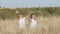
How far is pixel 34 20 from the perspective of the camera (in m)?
9.79

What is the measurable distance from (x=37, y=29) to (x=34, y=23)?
0.44 m

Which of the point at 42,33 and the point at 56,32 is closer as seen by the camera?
the point at 42,33

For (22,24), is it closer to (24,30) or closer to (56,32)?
Result: (24,30)

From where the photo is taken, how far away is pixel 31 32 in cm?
956

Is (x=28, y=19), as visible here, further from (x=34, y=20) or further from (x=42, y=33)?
(x=42, y=33)

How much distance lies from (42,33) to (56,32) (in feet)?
3.33

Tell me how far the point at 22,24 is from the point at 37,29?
86 cm

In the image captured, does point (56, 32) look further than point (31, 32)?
Yes

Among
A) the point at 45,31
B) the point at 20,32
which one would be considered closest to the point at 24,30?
the point at 20,32

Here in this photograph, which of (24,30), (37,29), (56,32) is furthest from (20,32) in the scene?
(56,32)

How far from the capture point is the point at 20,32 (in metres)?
9.71

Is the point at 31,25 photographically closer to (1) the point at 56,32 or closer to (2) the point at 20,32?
(2) the point at 20,32

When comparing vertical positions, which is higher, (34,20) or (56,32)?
(34,20)

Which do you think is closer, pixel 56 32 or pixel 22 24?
pixel 22 24
